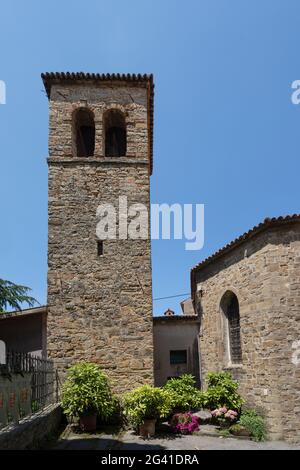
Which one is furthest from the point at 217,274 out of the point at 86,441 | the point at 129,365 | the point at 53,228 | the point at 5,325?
the point at 5,325

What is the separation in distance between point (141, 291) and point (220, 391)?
344 centimetres

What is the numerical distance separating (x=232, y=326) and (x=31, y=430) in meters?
6.52

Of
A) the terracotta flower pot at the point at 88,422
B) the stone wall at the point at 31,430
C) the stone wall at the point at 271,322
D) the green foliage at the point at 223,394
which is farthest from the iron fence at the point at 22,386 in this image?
the stone wall at the point at 271,322

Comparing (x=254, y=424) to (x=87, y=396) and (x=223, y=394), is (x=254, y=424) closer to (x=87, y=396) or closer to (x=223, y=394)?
(x=223, y=394)

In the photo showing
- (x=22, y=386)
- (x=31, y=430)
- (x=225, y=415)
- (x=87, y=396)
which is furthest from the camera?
(x=225, y=415)

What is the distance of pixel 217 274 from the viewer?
1221 centimetres

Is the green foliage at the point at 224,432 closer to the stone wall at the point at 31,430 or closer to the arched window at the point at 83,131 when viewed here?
the stone wall at the point at 31,430

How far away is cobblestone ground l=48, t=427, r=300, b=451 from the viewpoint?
8.09m

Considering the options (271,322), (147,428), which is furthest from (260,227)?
(147,428)

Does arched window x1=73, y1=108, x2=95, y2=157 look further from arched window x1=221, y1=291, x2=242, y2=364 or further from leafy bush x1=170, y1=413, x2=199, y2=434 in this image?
leafy bush x1=170, y1=413, x2=199, y2=434

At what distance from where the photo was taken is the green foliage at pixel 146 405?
916 cm

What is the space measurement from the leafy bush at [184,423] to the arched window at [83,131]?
8881 millimetres

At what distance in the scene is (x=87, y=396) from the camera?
9328 millimetres

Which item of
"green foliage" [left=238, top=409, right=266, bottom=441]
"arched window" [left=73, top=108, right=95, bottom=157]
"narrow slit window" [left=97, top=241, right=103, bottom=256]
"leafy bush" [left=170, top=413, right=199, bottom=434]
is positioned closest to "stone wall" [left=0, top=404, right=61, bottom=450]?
"leafy bush" [left=170, top=413, right=199, bottom=434]
